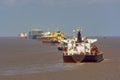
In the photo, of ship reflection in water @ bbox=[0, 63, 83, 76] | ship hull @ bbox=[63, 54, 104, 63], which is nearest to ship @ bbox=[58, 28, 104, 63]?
ship hull @ bbox=[63, 54, 104, 63]

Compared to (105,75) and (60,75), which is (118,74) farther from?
(60,75)

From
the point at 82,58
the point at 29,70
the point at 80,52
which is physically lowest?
the point at 29,70

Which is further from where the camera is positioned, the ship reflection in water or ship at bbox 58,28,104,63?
ship at bbox 58,28,104,63

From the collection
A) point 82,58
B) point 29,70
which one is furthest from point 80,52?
point 29,70

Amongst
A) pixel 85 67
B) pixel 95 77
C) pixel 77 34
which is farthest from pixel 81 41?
pixel 95 77

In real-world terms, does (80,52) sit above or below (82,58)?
above

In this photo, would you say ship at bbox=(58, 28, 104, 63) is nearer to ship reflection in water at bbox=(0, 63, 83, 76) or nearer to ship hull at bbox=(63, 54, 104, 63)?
ship hull at bbox=(63, 54, 104, 63)

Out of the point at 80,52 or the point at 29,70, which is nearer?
the point at 29,70

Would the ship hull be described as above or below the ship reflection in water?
above

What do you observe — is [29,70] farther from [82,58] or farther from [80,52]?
[80,52]

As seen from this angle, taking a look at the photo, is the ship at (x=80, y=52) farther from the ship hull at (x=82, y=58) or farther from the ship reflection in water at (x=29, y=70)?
the ship reflection in water at (x=29, y=70)

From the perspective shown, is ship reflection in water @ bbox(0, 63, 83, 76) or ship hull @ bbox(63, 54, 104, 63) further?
ship hull @ bbox(63, 54, 104, 63)

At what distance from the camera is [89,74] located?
187ft

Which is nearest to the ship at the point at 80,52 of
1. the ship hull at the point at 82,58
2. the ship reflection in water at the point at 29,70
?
the ship hull at the point at 82,58
